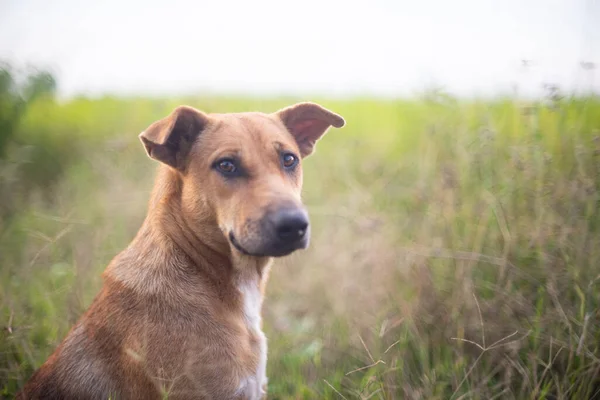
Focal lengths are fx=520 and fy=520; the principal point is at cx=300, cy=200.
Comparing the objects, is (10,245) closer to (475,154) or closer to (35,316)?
(35,316)

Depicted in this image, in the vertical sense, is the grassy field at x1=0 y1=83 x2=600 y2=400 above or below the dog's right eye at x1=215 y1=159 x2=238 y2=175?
below

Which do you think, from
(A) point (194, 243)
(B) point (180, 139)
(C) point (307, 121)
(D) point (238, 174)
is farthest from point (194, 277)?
(C) point (307, 121)

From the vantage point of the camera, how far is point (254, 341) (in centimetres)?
317

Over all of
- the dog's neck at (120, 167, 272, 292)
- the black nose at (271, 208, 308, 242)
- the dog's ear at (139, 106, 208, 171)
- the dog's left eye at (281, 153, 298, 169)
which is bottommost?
the dog's neck at (120, 167, 272, 292)

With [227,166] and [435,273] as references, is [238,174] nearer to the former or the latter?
[227,166]

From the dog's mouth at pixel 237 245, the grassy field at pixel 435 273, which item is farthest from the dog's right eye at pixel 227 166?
the grassy field at pixel 435 273

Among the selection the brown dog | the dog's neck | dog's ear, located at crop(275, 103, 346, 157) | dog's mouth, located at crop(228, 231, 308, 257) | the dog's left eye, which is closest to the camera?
the brown dog

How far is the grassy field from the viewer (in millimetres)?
3674

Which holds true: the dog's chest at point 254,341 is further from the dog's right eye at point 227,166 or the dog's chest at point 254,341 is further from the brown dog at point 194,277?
the dog's right eye at point 227,166

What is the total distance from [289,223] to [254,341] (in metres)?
0.81

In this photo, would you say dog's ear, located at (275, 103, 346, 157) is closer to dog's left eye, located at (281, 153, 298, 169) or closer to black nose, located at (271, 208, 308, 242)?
dog's left eye, located at (281, 153, 298, 169)

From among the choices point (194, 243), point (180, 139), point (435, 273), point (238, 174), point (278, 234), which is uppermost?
point (180, 139)

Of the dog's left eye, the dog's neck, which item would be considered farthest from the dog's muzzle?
the dog's left eye

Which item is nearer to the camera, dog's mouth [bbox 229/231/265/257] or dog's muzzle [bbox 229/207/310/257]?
dog's muzzle [bbox 229/207/310/257]
